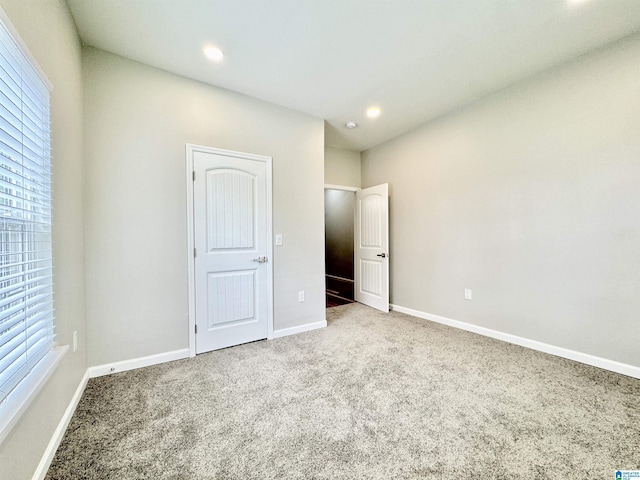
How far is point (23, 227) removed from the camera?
4.10 feet

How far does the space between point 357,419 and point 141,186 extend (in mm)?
2520

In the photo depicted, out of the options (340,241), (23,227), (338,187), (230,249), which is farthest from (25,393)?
(340,241)

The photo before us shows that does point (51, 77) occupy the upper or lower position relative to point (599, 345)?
upper

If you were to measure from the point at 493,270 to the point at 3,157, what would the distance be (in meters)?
3.85

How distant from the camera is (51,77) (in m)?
1.52

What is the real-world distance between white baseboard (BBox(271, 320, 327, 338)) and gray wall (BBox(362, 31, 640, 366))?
1498 mm

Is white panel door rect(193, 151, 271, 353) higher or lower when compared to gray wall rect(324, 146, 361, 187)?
lower

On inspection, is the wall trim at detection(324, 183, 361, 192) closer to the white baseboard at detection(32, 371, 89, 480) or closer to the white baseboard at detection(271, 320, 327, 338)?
the white baseboard at detection(271, 320, 327, 338)

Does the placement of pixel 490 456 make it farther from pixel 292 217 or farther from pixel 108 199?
pixel 108 199

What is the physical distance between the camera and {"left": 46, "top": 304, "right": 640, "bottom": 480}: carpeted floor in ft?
4.32

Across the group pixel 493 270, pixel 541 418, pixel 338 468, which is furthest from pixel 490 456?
pixel 493 270

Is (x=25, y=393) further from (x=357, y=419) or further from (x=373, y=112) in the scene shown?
(x=373, y=112)

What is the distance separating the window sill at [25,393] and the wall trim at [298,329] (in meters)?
1.86

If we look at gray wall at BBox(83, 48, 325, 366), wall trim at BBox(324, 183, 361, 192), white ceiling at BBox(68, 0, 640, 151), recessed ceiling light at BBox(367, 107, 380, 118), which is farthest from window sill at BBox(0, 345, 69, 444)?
wall trim at BBox(324, 183, 361, 192)
